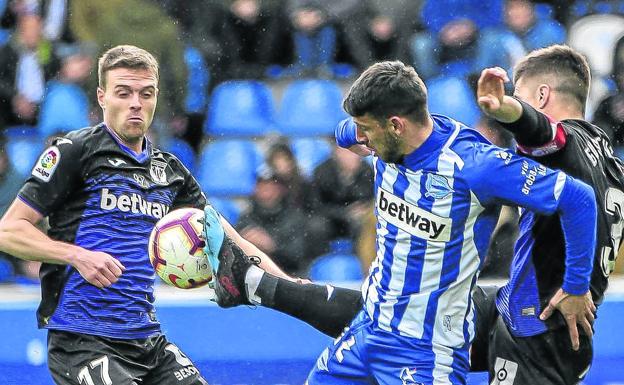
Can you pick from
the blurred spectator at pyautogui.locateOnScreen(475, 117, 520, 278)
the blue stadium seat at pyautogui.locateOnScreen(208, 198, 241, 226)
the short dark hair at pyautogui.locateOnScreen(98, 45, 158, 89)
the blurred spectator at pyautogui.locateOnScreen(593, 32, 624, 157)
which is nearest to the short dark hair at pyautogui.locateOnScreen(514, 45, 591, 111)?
the short dark hair at pyautogui.locateOnScreen(98, 45, 158, 89)

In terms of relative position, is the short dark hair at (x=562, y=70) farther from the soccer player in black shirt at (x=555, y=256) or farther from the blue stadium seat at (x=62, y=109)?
the blue stadium seat at (x=62, y=109)

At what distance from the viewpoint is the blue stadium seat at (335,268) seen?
8516 mm

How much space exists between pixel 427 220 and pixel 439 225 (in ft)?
0.16

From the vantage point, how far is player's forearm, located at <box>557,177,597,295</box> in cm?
415

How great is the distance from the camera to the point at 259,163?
8977mm

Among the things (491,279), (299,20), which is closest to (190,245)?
(491,279)

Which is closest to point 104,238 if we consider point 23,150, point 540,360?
point 540,360

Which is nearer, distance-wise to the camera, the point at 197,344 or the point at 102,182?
the point at 102,182

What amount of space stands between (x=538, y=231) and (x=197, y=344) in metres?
3.50

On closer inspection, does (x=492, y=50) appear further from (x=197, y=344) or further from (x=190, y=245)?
(x=190, y=245)

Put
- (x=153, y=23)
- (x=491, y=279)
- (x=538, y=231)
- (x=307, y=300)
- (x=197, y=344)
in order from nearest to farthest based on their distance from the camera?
(x=538, y=231) < (x=307, y=300) < (x=197, y=344) < (x=491, y=279) < (x=153, y=23)

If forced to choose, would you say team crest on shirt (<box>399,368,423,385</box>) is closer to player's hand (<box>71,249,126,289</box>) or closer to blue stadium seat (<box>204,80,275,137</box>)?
player's hand (<box>71,249,126,289</box>)

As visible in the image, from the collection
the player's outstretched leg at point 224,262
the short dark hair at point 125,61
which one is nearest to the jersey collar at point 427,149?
the player's outstretched leg at point 224,262

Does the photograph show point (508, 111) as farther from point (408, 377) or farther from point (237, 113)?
point (237, 113)
